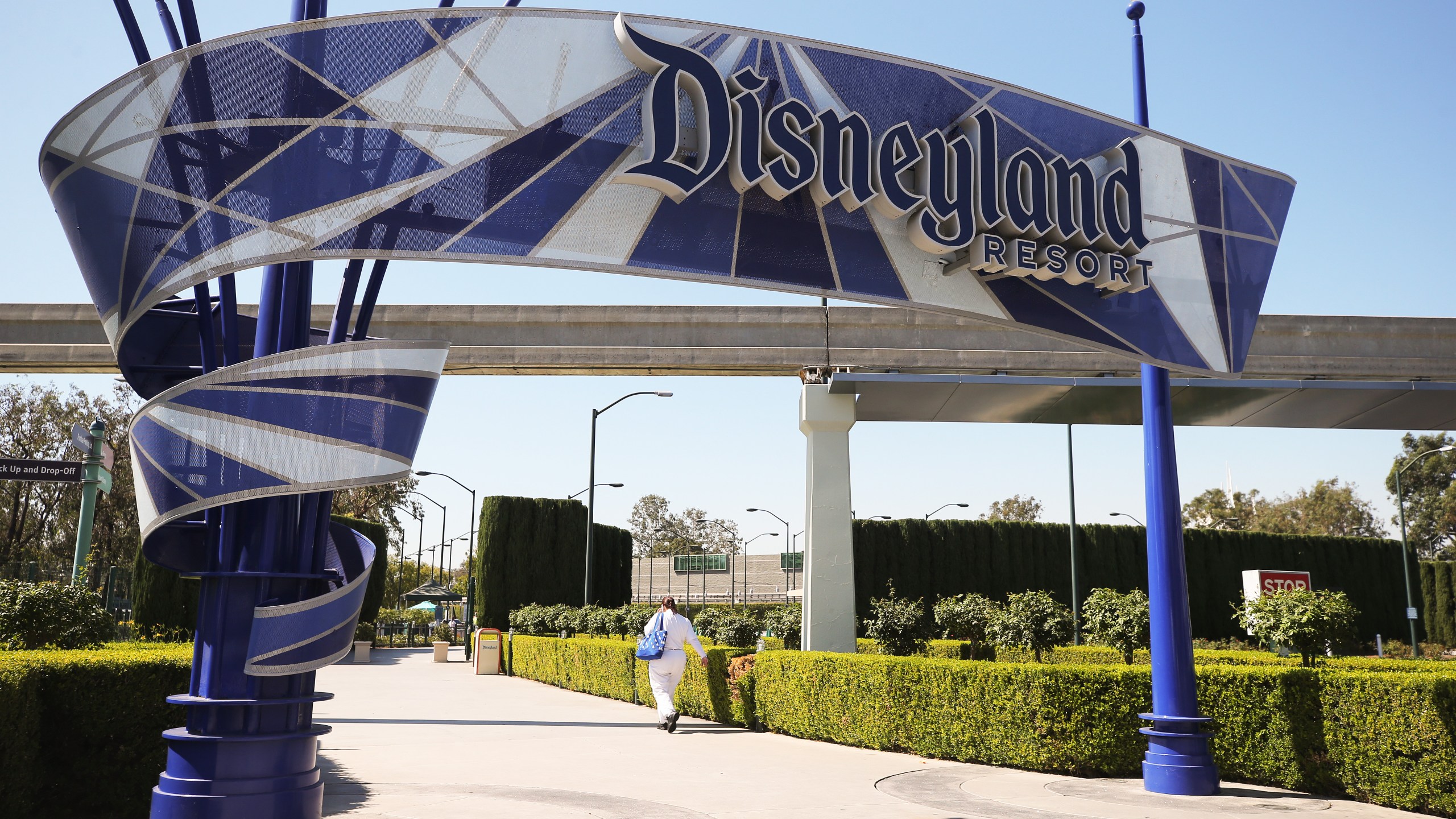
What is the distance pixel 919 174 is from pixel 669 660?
28.7 feet

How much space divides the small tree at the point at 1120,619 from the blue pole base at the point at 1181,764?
613 centimetres

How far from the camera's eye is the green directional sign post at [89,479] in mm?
16734

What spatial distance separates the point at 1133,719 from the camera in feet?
33.1

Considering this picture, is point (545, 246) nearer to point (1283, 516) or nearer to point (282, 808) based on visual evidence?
point (282, 808)

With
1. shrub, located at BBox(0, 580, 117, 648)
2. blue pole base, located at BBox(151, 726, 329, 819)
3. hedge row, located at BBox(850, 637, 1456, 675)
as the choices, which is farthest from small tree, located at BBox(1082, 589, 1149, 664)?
shrub, located at BBox(0, 580, 117, 648)

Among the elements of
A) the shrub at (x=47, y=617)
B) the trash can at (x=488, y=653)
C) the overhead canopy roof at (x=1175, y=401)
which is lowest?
the trash can at (x=488, y=653)

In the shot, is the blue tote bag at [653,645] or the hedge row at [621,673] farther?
the hedge row at [621,673]

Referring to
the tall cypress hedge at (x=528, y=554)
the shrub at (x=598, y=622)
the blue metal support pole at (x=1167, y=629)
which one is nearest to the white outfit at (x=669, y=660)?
the blue metal support pole at (x=1167, y=629)

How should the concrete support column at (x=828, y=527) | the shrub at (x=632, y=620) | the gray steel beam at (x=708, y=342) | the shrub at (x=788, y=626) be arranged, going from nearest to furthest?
the concrete support column at (x=828, y=527) < the shrub at (x=788, y=626) < the shrub at (x=632, y=620) < the gray steel beam at (x=708, y=342)

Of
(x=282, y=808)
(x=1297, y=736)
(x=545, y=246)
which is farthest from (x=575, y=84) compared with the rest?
(x=1297, y=736)

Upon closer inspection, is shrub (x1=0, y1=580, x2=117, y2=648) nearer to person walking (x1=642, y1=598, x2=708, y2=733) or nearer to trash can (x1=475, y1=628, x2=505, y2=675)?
person walking (x1=642, y1=598, x2=708, y2=733)

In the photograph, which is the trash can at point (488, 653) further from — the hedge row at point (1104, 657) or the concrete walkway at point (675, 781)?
the concrete walkway at point (675, 781)

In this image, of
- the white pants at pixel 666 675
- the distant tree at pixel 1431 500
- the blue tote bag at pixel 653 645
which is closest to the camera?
the white pants at pixel 666 675

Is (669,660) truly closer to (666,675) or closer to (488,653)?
(666,675)
